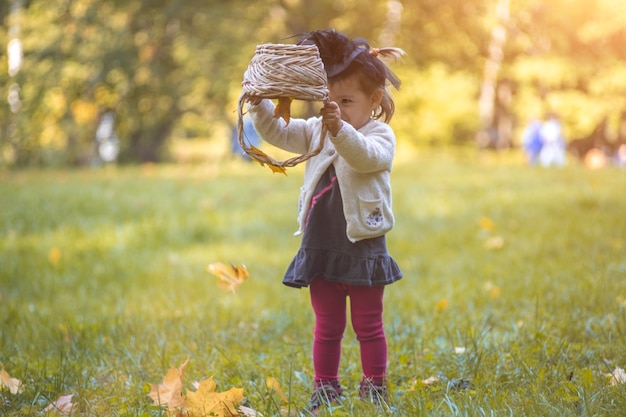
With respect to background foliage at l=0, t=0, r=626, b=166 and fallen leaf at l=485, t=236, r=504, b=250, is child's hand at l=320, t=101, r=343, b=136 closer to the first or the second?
fallen leaf at l=485, t=236, r=504, b=250

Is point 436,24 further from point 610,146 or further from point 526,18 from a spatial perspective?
point 610,146

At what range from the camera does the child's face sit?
2.78 meters

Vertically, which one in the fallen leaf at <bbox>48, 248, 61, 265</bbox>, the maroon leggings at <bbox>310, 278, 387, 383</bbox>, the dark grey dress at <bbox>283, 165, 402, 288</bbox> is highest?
the dark grey dress at <bbox>283, 165, 402, 288</bbox>

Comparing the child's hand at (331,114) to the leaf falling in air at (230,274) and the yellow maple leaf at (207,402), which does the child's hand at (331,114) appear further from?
the yellow maple leaf at (207,402)

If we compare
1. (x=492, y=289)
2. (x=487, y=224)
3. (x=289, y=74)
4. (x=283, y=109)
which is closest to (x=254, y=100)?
(x=283, y=109)

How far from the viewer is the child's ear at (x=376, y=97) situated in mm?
2840

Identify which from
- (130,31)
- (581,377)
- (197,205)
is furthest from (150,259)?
(130,31)

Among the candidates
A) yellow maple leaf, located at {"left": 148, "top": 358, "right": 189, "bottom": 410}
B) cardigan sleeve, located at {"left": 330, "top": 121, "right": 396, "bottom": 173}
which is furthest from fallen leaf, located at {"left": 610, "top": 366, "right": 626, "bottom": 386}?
yellow maple leaf, located at {"left": 148, "top": 358, "right": 189, "bottom": 410}

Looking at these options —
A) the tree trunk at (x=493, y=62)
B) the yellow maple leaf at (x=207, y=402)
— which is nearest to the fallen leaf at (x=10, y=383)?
the yellow maple leaf at (x=207, y=402)

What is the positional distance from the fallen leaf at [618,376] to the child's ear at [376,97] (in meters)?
1.42

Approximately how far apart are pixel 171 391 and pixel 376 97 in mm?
1427

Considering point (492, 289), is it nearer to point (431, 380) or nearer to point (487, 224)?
point (431, 380)

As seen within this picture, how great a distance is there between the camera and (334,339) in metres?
2.93

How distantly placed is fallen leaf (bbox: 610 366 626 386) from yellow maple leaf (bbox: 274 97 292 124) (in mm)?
1615
